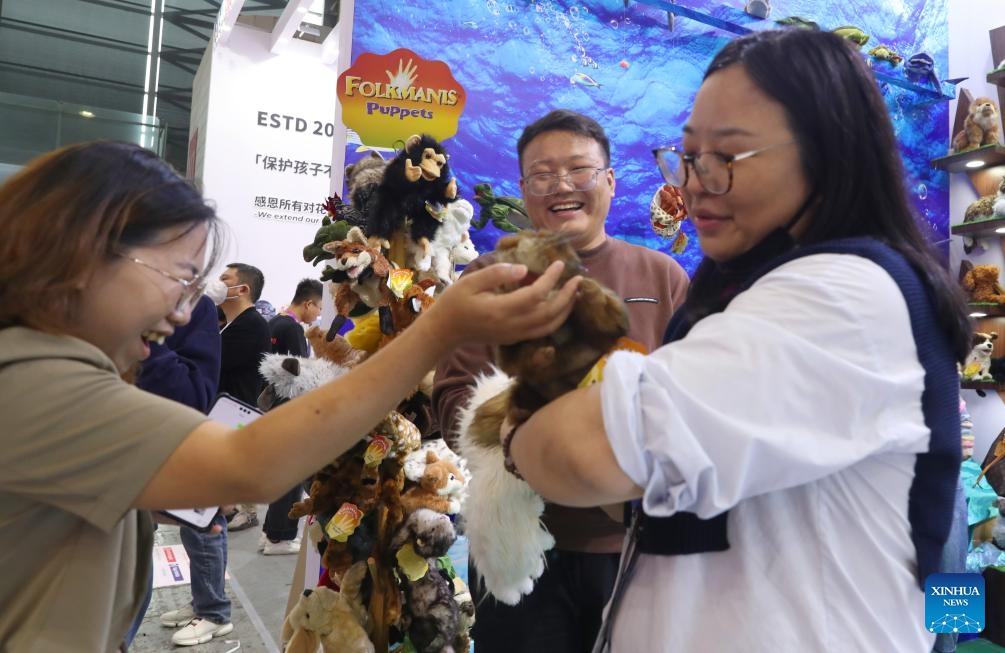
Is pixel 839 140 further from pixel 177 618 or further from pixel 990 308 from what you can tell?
pixel 990 308

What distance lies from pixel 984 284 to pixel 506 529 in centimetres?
467

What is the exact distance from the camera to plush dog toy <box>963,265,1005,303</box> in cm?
457

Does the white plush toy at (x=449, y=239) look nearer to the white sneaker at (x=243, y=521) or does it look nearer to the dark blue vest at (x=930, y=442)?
the dark blue vest at (x=930, y=442)

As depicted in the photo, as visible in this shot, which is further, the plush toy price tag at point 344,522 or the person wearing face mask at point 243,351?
the person wearing face mask at point 243,351

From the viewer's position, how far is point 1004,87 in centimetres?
476

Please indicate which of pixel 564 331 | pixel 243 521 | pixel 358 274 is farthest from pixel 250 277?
pixel 564 331

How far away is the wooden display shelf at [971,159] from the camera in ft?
15.1

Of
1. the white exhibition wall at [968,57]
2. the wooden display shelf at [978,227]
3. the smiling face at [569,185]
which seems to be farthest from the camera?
the white exhibition wall at [968,57]

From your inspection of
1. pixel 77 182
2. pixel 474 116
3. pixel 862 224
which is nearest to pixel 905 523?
pixel 862 224

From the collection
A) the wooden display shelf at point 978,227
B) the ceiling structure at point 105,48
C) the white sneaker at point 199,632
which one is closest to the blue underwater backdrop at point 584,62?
the wooden display shelf at point 978,227

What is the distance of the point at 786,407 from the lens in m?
0.63

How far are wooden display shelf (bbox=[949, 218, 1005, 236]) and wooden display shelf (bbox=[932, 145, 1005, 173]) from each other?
0.42m

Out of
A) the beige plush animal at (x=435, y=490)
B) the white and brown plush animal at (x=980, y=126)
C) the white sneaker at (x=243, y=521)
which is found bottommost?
the white sneaker at (x=243, y=521)

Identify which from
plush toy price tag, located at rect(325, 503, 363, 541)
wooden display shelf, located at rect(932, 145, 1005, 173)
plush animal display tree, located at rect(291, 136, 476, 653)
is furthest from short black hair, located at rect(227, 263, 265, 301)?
wooden display shelf, located at rect(932, 145, 1005, 173)
